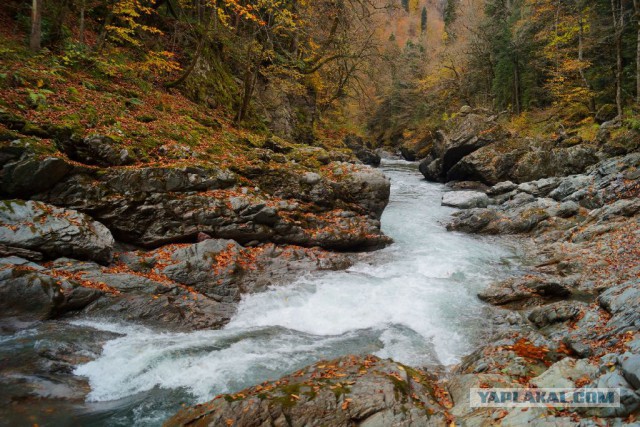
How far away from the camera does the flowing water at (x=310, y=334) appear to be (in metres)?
5.82

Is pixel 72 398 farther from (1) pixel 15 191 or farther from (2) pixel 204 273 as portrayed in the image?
(1) pixel 15 191

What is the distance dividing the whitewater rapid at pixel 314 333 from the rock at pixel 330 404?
1073 mm

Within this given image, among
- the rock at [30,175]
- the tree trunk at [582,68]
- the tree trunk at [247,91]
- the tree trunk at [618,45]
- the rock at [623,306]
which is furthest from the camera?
the tree trunk at [582,68]

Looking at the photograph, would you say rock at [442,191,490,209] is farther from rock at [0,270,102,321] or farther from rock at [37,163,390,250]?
rock at [0,270,102,321]

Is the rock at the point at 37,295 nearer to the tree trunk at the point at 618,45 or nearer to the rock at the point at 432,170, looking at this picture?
the rock at the point at 432,170

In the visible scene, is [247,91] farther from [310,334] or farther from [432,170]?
[432,170]

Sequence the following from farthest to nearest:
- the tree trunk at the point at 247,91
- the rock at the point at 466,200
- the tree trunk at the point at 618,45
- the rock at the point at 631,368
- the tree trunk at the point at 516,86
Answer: the tree trunk at the point at 516,86
the tree trunk at the point at 618,45
the rock at the point at 466,200
the tree trunk at the point at 247,91
the rock at the point at 631,368

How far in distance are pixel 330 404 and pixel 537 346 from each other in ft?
13.0

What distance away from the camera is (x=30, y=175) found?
838cm

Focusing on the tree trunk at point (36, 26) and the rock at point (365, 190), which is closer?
the tree trunk at point (36, 26)

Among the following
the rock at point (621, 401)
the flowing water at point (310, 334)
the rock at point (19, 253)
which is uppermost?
the rock at point (19, 253)

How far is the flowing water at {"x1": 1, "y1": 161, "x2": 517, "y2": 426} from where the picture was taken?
5820 millimetres

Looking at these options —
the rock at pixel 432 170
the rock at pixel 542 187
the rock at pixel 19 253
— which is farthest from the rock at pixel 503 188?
the rock at pixel 19 253

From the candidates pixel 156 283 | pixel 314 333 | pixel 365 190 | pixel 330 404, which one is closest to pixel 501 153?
pixel 365 190
